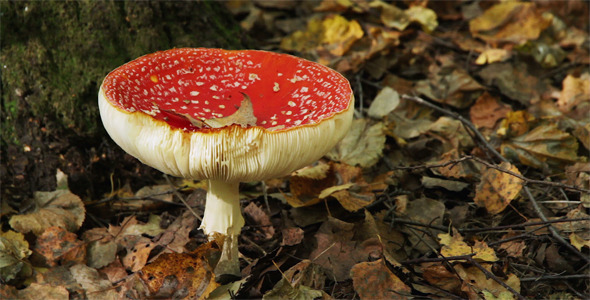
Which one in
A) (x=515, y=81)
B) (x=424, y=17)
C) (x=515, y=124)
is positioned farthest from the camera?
(x=424, y=17)

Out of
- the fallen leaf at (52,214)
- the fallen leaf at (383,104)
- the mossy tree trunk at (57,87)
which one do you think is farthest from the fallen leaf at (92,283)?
the fallen leaf at (383,104)

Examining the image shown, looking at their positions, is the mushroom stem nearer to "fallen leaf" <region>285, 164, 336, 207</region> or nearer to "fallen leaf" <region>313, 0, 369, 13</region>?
"fallen leaf" <region>285, 164, 336, 207</region>

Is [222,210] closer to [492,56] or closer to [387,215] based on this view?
[387,215]

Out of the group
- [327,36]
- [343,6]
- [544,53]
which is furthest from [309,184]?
[544,53]

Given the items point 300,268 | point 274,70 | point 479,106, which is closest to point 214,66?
point 274,70

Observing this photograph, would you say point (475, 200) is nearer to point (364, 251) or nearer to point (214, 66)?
point (364, 251)

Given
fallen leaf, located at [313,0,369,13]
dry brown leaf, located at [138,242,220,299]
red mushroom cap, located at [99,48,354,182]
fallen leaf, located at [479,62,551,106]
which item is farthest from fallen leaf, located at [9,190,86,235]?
fallen leaf, located at [479,62,551,106]

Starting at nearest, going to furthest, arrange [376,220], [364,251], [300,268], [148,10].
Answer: [300,268], [364,251], [376,220], [148,10]
